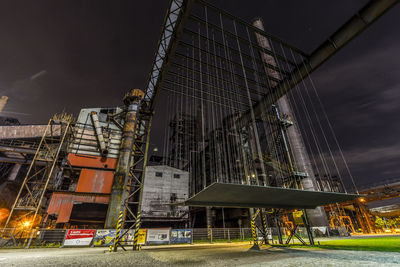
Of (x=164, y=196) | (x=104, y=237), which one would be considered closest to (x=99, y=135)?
(x=164, y=196)

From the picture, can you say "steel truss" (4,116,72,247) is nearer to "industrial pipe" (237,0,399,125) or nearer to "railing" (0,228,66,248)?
"railing" (0,228,66,248)

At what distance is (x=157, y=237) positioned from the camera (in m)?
14.3

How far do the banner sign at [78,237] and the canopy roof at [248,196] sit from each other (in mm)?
10937

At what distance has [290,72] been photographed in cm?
1247

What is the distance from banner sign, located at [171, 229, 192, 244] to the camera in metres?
14.7

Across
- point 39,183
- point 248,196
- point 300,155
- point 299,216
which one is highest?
point 300,155

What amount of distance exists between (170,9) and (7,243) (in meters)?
20.4

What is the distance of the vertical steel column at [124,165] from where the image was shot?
14.4 m

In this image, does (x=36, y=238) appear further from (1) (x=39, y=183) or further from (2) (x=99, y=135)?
(2) (x=99, y=135)

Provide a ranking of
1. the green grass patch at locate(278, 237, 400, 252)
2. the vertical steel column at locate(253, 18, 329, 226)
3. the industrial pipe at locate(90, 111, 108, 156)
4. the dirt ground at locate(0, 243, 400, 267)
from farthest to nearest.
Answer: the industrial pipe at locate(90, 111, 108, 156), the vertical steel column at locate(253, 18, 329, 226), the green grass patch at locate(278, 237, 400, 252), the dirt ground at locate(0, 243, 400, 267)

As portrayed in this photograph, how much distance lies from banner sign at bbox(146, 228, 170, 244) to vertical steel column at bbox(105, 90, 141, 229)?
298cm

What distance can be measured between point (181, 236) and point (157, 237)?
2.11 metres

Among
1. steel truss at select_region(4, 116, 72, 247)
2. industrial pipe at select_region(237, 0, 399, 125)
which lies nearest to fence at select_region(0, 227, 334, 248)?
steel truss at select_region(4, 116, 72, 247)

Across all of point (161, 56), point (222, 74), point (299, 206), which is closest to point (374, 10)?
point (222, 74)
